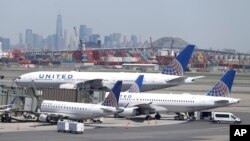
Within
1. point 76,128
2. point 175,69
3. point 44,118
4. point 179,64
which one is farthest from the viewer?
point 175,69

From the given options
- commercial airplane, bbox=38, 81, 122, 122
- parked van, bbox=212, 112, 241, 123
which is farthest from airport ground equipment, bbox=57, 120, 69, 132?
parked van, bbox=212, 112, 241, 123

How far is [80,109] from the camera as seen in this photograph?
6631 centimetres

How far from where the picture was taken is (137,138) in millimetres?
53562

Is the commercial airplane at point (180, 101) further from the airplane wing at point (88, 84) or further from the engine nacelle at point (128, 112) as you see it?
the airplane wing at point (88, 84)

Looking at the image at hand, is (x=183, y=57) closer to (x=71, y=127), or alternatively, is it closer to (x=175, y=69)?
(x=175, y=69)

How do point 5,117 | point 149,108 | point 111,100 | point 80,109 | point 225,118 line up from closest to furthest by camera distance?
point 111,100 < point 80,109 < point 5,117 < point 225,118 < point 149,108

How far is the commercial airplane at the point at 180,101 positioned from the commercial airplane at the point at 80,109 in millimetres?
9909

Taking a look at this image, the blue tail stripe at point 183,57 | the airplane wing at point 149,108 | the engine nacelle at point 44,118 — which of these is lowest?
the engine nacelle at point 44,118

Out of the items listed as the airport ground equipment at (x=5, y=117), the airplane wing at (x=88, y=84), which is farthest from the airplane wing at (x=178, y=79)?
the airport ground equipment at (x=5, y=117)

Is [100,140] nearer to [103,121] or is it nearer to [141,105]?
[103,121]

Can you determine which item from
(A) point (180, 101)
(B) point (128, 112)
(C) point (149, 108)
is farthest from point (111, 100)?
(A) point (180, 101)

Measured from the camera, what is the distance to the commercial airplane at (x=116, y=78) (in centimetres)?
9994

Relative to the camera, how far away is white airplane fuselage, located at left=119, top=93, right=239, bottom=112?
7556 cm

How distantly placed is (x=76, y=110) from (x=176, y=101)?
14834 millimetres
